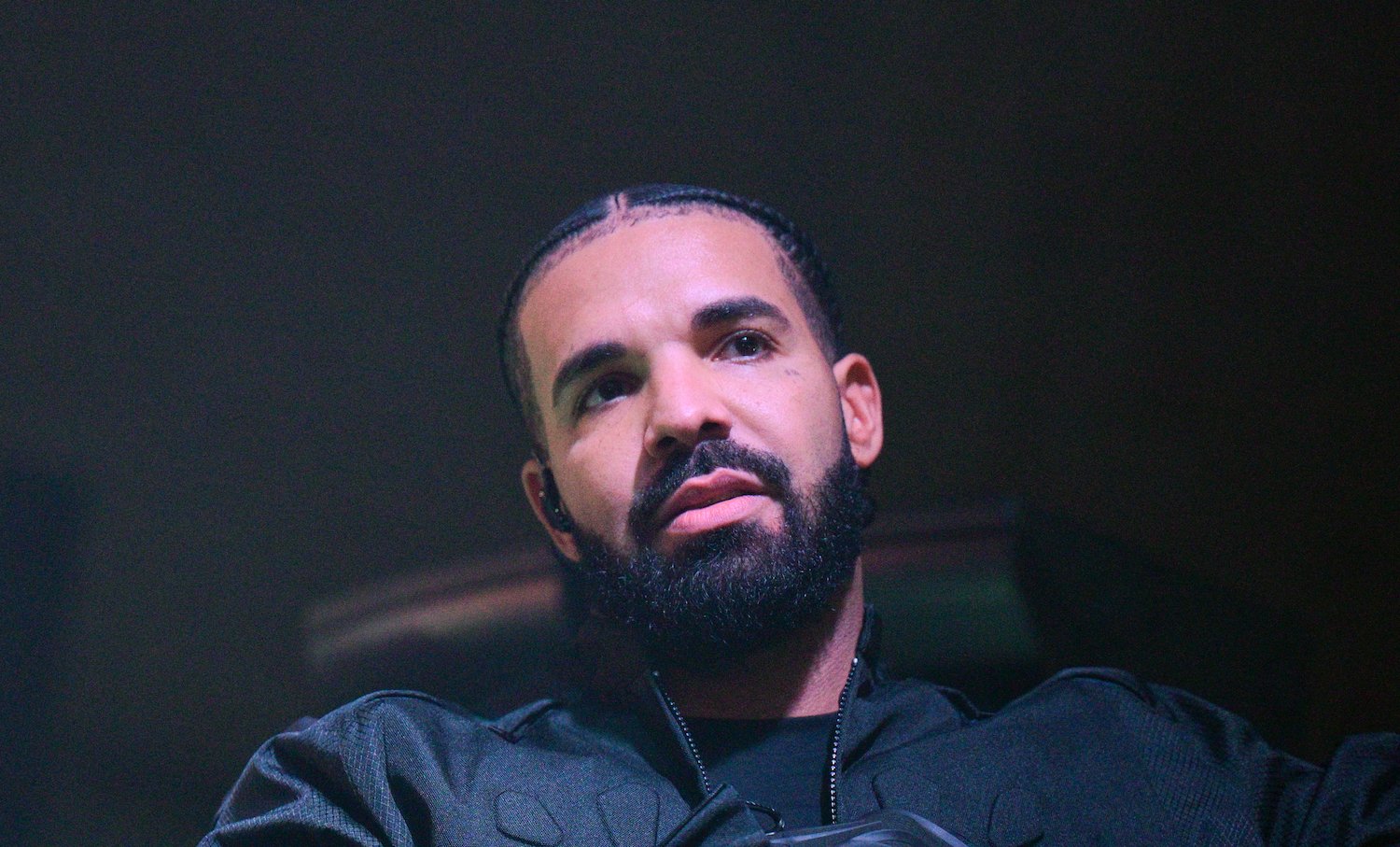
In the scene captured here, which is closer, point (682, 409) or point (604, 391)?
point (682, 409)

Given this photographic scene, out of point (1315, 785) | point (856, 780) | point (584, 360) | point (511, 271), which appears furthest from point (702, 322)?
point (1315, 785)

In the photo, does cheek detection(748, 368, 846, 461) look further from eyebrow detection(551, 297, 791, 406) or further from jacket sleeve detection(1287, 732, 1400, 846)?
jacket sleeve detection(1287, 732, 1400, 846)

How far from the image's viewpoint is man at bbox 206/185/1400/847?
3.32 feet

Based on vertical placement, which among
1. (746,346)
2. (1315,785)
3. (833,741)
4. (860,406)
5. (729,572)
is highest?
(746,346)

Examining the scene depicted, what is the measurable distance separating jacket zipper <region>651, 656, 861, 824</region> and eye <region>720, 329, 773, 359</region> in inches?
15.0

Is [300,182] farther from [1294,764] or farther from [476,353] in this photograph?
[1294,764]

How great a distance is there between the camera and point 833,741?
1.12m

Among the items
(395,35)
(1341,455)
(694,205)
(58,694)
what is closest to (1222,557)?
(1341,455)

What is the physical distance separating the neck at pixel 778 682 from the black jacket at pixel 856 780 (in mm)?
59

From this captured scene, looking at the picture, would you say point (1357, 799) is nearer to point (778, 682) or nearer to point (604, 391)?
point (778, 682)

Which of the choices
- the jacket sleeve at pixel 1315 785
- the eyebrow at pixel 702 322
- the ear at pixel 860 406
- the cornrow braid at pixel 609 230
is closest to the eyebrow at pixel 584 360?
the eyebrow at pixel 702 322

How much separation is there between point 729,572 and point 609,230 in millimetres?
494

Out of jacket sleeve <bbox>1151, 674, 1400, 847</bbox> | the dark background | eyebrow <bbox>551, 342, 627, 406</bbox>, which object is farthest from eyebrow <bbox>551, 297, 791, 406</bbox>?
jacket sleeve <bbox>1151, 674, 1400, 847</bbox>

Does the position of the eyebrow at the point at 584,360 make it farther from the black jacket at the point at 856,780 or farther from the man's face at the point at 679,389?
the black jacket at the point at 856,780
